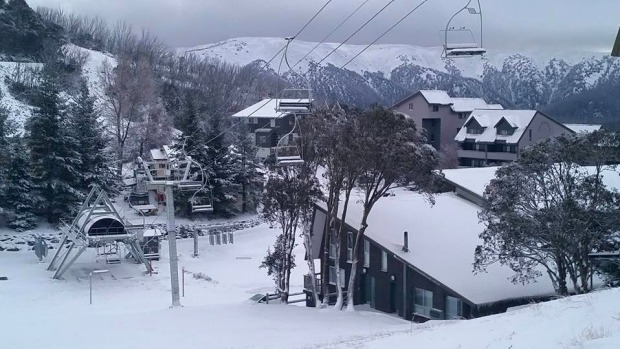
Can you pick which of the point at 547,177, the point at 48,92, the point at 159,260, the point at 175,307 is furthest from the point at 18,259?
the point at 547,177

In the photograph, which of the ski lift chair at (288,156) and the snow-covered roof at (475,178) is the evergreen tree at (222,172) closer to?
the snow-covered roof at (475,178)

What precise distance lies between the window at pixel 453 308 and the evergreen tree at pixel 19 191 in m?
24.7

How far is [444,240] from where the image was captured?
82.7 feet

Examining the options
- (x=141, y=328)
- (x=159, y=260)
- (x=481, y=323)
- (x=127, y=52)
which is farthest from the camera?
(x=127, y=52)

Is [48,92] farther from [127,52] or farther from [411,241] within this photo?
[127,52]

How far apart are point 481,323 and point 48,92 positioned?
30811 mm

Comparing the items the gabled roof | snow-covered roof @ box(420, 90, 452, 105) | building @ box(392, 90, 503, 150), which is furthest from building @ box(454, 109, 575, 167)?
the gabled roof

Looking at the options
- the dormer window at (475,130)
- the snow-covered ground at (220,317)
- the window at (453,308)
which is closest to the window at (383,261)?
the snow-covered ground at (220,317)

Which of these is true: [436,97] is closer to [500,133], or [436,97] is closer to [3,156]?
[500,133]

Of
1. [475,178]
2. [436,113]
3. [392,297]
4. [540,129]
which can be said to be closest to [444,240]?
[392,297]

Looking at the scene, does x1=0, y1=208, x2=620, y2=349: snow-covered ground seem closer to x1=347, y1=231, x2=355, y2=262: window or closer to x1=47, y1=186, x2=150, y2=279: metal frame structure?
x1=47, y1=186, x2=150, y2=279: metal frame structure

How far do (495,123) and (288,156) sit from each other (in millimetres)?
36997

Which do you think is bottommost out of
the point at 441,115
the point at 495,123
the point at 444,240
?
the point at 444,240

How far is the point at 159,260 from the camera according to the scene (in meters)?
35.2
